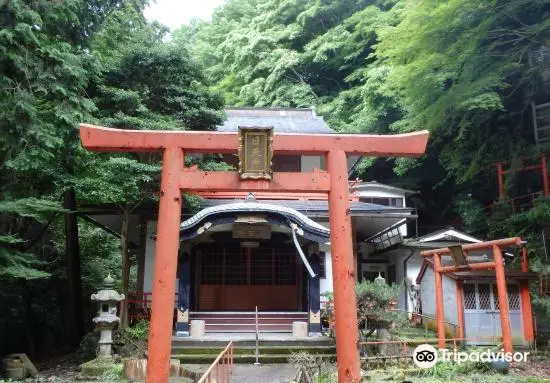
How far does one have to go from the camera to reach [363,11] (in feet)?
91.4

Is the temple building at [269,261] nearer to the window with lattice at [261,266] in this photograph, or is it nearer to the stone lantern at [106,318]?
the window with lattice at [261,266]

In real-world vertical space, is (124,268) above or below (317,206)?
below

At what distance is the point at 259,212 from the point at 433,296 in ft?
19.3

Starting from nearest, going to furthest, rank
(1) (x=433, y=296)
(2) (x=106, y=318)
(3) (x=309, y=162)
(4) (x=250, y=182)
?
(4) (x=250, y=182) → (2) (x=106, y=318) → (1) (x=433, y=296) → (3) (x=309, y=162)

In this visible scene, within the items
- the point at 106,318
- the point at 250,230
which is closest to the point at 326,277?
the point at 250,230

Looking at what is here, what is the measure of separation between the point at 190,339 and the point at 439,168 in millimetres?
17882

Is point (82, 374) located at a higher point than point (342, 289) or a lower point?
lower

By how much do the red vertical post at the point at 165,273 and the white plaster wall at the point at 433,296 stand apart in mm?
8776

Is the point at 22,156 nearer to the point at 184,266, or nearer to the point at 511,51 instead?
the point at 184,266

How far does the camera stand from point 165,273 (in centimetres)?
725

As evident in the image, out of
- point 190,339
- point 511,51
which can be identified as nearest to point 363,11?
point 511,51

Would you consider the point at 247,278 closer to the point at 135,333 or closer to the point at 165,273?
the point at 135,333

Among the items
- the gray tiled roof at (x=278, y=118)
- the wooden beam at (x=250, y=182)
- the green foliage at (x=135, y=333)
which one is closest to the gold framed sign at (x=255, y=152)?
the wooden beam at (x=250, y=182)

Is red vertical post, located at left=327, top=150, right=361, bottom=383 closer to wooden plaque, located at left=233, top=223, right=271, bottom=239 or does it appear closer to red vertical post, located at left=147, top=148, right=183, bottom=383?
red vertical post, located at left=147, top=148, right=183, bottom=383
